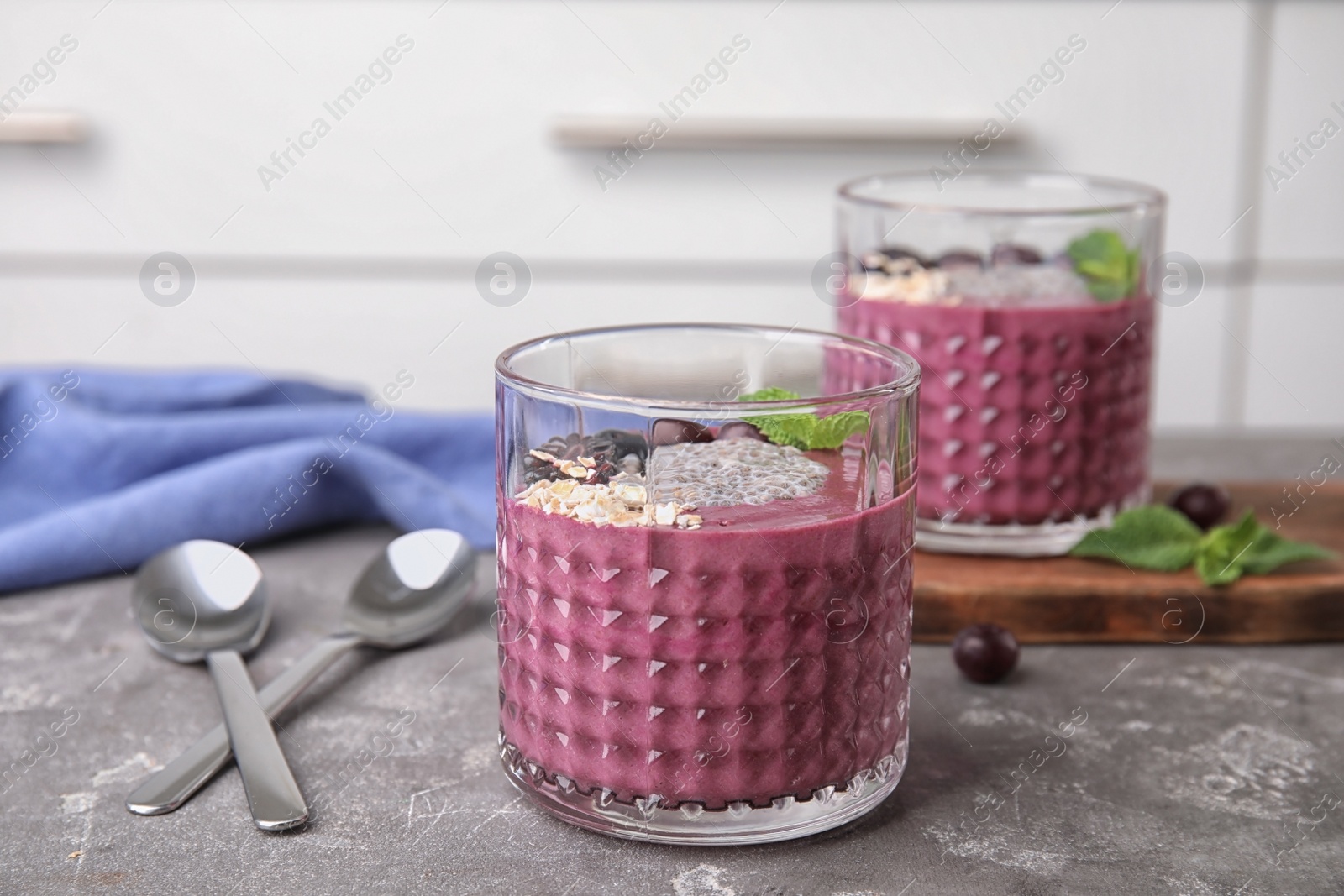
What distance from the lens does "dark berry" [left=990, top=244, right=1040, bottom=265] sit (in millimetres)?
1123

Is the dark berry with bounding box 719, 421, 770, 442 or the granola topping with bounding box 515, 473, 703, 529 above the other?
the dark berry with bounding box 719, 421, 770, 442

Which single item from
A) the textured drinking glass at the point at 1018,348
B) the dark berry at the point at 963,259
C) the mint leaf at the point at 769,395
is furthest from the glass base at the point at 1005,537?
the mint leaf at the point at 769,395

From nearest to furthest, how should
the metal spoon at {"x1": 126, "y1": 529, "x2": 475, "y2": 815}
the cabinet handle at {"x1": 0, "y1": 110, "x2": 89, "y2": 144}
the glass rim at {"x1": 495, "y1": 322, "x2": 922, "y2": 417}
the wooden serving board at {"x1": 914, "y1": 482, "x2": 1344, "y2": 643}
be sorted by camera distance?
the glass rim at {"x1": 495, "y1": 322, "x2": 922, "y2": 417} → the metal spoon at {"x1": 126, "y1": 529, "x2": 475, "y2": 815} → the wooden serving board at {"x1": 914, "y1": 482, "x2": 1344, "y2": 643} → the cabinet handle at {"x1": 0, "y1": 110, "x2": 89, "y2": 144}

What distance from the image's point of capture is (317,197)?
6.42 feet

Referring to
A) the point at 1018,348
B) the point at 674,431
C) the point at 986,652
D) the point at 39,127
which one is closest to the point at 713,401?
the point at 674,431

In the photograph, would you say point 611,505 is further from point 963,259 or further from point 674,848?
point 963,259

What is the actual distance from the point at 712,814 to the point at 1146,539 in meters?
0.53

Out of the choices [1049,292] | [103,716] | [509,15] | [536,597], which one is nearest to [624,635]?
[536,597]

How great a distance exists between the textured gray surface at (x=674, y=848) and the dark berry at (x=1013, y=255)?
34cm

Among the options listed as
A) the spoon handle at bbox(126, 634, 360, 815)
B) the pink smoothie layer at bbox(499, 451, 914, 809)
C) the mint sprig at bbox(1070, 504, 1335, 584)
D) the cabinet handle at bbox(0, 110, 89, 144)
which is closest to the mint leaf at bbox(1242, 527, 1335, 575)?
the mint sprig at bbox(1070, 504, 1335, 584)

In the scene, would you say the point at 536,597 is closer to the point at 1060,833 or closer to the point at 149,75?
the point at 1060,833

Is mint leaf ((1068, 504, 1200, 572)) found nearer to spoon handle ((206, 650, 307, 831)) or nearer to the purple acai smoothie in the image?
the purple acai smoothie

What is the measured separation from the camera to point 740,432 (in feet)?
2.36

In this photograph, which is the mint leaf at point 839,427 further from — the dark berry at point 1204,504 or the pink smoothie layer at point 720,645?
the dark berry at point 1204,504
